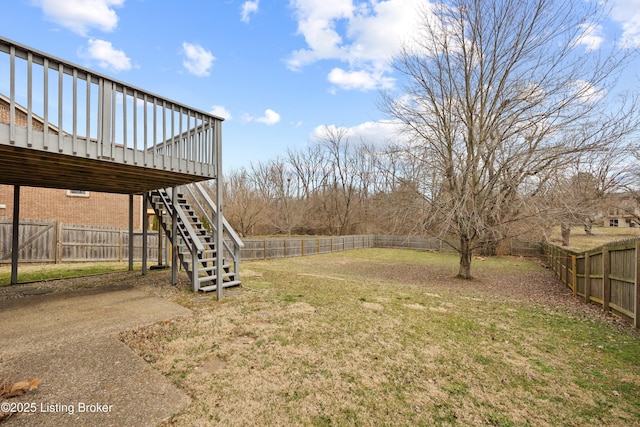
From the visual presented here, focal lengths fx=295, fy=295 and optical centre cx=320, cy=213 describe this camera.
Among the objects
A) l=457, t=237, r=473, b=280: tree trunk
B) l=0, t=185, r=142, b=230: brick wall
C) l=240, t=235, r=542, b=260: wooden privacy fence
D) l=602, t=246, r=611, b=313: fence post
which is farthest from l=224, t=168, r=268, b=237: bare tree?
l=602, t=246, r=611, b=313: fence post

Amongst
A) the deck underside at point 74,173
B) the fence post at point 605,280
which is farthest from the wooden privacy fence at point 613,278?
the deck underside at point 74,173

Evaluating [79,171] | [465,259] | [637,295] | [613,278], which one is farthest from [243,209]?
[637,295]

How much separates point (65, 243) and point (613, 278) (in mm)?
15772

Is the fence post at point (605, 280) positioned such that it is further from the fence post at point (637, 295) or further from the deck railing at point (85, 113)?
the deck railing at point (85, 113)

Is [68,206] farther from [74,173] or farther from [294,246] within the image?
[74,173]

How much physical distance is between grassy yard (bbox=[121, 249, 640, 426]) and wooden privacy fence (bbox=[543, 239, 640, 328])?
0.36 m

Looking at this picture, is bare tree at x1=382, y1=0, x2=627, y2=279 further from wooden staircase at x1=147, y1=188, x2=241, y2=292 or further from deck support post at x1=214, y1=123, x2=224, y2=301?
deck support post at x1=214, y1=123, x2=224, y2=301

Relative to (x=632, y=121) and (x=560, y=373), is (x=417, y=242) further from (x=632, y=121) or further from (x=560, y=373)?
(x=560, y=373)

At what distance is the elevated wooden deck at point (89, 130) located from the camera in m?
3.29

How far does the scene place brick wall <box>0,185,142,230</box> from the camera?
1320 cm

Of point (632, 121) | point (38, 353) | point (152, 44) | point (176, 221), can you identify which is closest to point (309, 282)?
point (176, 221)

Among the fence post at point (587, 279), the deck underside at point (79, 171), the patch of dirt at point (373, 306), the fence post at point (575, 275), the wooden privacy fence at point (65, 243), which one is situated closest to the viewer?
the deck underside at point (79, 171)

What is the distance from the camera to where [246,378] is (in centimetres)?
271

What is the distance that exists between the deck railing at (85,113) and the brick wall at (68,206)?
12.6 metres
